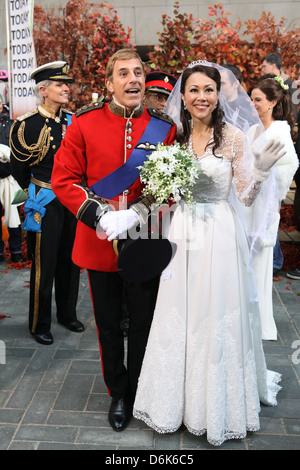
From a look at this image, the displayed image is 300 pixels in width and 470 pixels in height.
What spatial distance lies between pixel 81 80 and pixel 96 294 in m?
5.11

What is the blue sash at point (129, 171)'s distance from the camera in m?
2.98

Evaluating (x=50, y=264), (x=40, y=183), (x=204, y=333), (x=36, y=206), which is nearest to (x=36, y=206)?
(x=36, y=206)

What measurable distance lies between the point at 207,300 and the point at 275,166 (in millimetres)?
1800

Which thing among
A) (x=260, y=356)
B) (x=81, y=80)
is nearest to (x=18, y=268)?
(x=81, y=80)

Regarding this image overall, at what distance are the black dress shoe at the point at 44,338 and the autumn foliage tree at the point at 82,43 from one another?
4017mm

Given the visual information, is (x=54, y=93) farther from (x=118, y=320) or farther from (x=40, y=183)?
(x=118, y=320)

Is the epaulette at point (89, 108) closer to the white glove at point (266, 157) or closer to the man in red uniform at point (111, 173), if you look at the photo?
the man in red uniform at point (111, 173)

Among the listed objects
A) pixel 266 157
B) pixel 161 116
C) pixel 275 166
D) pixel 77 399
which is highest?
pixel 161 116

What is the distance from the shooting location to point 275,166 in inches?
174

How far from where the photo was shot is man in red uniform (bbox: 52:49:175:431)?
293cm

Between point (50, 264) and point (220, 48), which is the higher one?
point (220, 48)

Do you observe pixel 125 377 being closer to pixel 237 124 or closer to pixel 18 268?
pixel 237 124

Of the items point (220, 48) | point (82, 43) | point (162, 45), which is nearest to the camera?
point (220, 48)

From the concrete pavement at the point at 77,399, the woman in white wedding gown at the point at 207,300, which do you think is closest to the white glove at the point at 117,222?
the woman in white wedding gown at the point at 207,300
